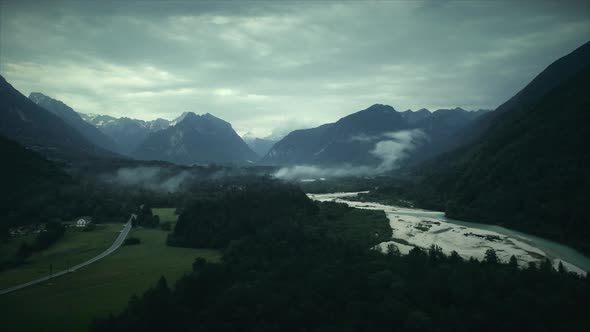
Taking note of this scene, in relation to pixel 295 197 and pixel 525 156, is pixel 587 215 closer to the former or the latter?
pixel 525 156

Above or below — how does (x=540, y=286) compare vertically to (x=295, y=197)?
below

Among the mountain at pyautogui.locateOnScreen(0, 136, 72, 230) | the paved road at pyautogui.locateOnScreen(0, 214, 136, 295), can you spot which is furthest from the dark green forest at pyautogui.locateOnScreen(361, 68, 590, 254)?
the mountain at pyautogui.locateOnScreen(0, 136, 72, 230)

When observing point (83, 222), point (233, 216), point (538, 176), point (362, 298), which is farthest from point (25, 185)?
point (538, 176)

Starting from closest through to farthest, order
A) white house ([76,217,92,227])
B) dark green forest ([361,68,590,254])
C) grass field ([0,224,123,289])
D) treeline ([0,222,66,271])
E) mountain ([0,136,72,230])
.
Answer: grass field ([0,224,123,289]), treeline ([0,222,66,271]), dark green forest ([361,68,590,254]), mountain ([0,136,72,230]), white house ([76,217,92,227])

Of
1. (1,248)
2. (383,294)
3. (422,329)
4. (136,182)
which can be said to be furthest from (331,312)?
(136,182)

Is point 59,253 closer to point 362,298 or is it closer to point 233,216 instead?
point 233,216

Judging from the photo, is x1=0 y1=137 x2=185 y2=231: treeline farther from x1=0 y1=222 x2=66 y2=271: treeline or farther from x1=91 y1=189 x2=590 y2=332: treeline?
x1=91 y1=189 x2=590 y2=332: treeline
